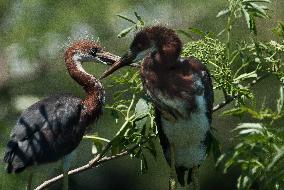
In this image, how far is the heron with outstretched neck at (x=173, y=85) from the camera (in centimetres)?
400

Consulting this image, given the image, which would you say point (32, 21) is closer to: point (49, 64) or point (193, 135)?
point (49, 64)

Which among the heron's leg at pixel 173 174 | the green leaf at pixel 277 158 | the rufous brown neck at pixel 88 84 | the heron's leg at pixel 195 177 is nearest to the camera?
the green leaf at pixel 277 158

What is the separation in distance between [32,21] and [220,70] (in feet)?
9.01

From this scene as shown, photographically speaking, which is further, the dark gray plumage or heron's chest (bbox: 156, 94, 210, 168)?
the dark gray plumage

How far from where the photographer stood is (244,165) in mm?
2883

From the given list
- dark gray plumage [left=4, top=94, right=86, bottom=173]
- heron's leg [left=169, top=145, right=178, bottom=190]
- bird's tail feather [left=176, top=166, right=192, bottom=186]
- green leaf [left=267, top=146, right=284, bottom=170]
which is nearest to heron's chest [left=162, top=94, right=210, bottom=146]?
heron's leg [left=169, top=145, right=178, bottom=190]

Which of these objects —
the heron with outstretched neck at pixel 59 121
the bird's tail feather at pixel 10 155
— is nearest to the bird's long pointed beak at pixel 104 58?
the heron with outstretched neck at pixel 59 121

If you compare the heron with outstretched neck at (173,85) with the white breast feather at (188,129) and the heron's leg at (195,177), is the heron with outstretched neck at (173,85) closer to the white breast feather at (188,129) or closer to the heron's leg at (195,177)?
the white breast feather at (188,129)

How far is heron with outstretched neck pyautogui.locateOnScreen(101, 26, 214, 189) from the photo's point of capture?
13.1 feet

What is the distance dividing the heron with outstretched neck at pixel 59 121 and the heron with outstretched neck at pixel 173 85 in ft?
1.87

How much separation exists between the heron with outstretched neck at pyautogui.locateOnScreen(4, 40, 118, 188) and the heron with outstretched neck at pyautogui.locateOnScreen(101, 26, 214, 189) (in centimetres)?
57

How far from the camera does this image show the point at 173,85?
3998 millimetres

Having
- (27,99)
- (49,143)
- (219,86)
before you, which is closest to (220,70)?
(219,86)

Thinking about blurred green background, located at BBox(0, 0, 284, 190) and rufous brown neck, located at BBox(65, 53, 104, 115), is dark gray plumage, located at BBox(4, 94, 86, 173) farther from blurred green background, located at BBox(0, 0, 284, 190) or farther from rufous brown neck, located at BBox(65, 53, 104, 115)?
blurred green background, located at BBox(0, 0, 284, 190)
